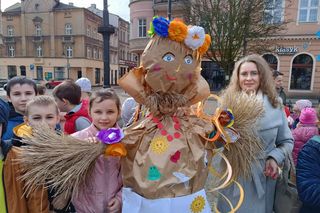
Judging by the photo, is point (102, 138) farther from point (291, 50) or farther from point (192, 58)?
point (291, 50)

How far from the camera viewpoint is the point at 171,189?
1.33 meters

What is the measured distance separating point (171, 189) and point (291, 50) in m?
18.8

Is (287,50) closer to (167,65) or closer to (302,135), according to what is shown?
(302,135)

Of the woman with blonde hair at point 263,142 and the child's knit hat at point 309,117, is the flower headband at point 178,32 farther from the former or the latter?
the child's knit hat at point 309,117

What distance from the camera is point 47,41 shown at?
36188mm

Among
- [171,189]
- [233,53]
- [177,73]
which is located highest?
[233,53]

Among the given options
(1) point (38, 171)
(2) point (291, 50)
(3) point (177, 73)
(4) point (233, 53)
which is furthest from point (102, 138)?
(2) point (291, 50)

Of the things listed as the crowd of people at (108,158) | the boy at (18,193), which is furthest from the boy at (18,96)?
the boy at (18,193)

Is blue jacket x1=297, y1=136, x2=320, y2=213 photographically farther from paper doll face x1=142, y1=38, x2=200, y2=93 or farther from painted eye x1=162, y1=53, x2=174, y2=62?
painted eye x1=162, y1=53, x2=174, y2=62

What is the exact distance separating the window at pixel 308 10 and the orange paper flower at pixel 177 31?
18.8 metres

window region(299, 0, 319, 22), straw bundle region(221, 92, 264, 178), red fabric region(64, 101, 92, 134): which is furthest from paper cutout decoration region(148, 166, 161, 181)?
window region(299, 0, 319, 22)

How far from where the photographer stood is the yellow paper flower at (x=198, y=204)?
1366 mm

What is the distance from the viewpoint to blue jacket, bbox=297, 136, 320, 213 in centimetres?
149

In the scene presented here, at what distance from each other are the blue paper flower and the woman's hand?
46.4 inches
